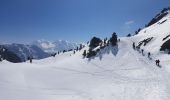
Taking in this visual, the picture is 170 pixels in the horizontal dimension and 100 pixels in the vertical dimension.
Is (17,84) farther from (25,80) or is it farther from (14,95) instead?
(14,95)

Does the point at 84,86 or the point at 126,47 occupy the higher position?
the point at 126,47

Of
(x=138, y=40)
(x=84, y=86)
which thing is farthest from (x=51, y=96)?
(x=138, y=40)

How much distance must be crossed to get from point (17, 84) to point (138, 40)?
86.5 meters

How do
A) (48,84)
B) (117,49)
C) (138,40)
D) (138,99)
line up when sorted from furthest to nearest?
(138,40)
(117,49)
(48,84)
(138,99)

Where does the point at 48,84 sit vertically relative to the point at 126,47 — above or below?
below

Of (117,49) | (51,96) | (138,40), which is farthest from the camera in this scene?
(138,40)

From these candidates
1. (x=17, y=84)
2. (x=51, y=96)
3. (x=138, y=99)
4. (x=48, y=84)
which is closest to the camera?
(x=138, y=99)

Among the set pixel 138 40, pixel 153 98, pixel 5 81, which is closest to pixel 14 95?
pixel 5 81

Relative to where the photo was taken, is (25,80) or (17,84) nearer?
(17,84)

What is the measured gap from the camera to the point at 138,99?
70.6 ft

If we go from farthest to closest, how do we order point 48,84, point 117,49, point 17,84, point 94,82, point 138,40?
point 138,40, point 117,49, point 94,82, point 48,84, point 17,84

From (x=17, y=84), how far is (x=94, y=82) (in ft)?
36.9

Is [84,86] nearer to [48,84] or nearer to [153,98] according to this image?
[48,84]

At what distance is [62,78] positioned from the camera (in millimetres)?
32594
